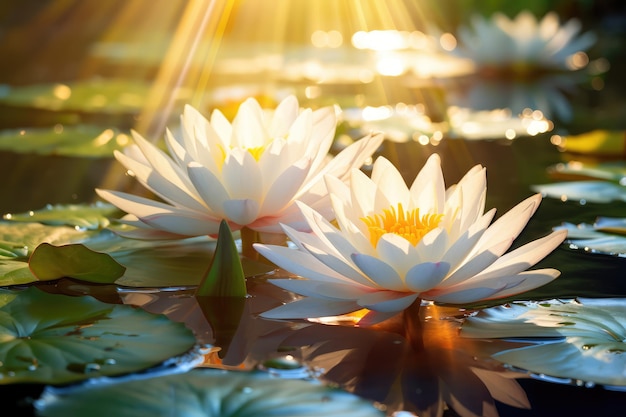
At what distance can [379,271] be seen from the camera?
35.2 inches

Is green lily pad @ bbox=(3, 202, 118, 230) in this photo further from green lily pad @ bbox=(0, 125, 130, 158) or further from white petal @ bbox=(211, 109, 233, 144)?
green lily pad @ bbox=(0, 125, 130, 158)

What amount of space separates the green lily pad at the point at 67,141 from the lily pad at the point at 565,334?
138 cm

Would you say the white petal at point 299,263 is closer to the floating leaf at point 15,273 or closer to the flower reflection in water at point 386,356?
the flower reflection in water at point 386,356

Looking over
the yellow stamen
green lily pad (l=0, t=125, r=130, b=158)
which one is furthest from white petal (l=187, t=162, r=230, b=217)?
green lily pad (l=0, t=125, r=130, b=158)

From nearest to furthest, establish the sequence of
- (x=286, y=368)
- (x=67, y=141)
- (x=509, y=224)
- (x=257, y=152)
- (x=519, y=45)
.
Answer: (x=286, y=368), (x=509, y=224), (x=257, y=152), (x=67, y=141), (x=519, y=45)

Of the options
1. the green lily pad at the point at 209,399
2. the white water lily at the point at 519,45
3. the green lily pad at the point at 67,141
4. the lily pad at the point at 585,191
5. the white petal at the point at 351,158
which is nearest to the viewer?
the green lily pad at the point at 209,399

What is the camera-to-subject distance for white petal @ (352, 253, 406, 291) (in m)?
0.87

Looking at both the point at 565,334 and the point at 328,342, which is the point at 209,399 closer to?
the point at 328,342

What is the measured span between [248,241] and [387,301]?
13.8 inches

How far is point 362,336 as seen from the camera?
96cm

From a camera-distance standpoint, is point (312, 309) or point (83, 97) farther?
point (83, 97)

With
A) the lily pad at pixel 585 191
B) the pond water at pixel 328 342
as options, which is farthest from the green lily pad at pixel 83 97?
the lily pad at pixel 585 191

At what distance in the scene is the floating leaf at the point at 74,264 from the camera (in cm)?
109

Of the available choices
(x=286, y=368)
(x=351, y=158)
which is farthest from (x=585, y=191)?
(x=286, y=368)
